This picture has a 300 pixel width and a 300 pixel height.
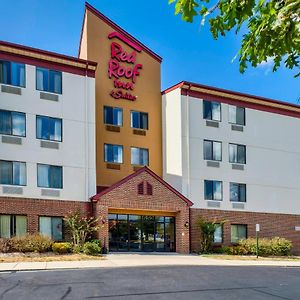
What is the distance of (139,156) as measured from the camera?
32.5m

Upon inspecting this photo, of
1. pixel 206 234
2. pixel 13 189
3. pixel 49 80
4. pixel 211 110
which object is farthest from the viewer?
pixel 211 110

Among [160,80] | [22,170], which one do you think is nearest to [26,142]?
[22,170]

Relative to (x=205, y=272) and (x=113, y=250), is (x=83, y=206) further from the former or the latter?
(x=205, y=272)

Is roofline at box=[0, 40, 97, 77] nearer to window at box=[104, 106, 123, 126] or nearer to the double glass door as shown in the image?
window at box=[104, 106, 123, 126]

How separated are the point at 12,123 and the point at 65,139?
321cm

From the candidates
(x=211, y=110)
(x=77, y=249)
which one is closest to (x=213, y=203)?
(x=211, y=110)

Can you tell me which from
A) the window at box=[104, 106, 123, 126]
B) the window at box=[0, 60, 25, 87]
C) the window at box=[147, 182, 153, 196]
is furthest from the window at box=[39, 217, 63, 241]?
the window at box=[0, 60, 25, 87]

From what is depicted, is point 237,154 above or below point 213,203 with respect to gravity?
above

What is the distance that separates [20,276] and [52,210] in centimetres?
Result: 1095

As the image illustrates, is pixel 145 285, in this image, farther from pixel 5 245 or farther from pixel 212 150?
pixel 212 150

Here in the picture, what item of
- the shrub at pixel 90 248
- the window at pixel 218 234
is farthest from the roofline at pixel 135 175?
the window at pixel 218 234

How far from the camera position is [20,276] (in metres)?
16.2

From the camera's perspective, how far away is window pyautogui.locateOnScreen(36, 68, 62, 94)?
27.8 m

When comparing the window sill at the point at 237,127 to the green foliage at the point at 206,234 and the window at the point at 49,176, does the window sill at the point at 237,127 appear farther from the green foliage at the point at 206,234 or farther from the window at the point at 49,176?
the window at the point at 49,176
